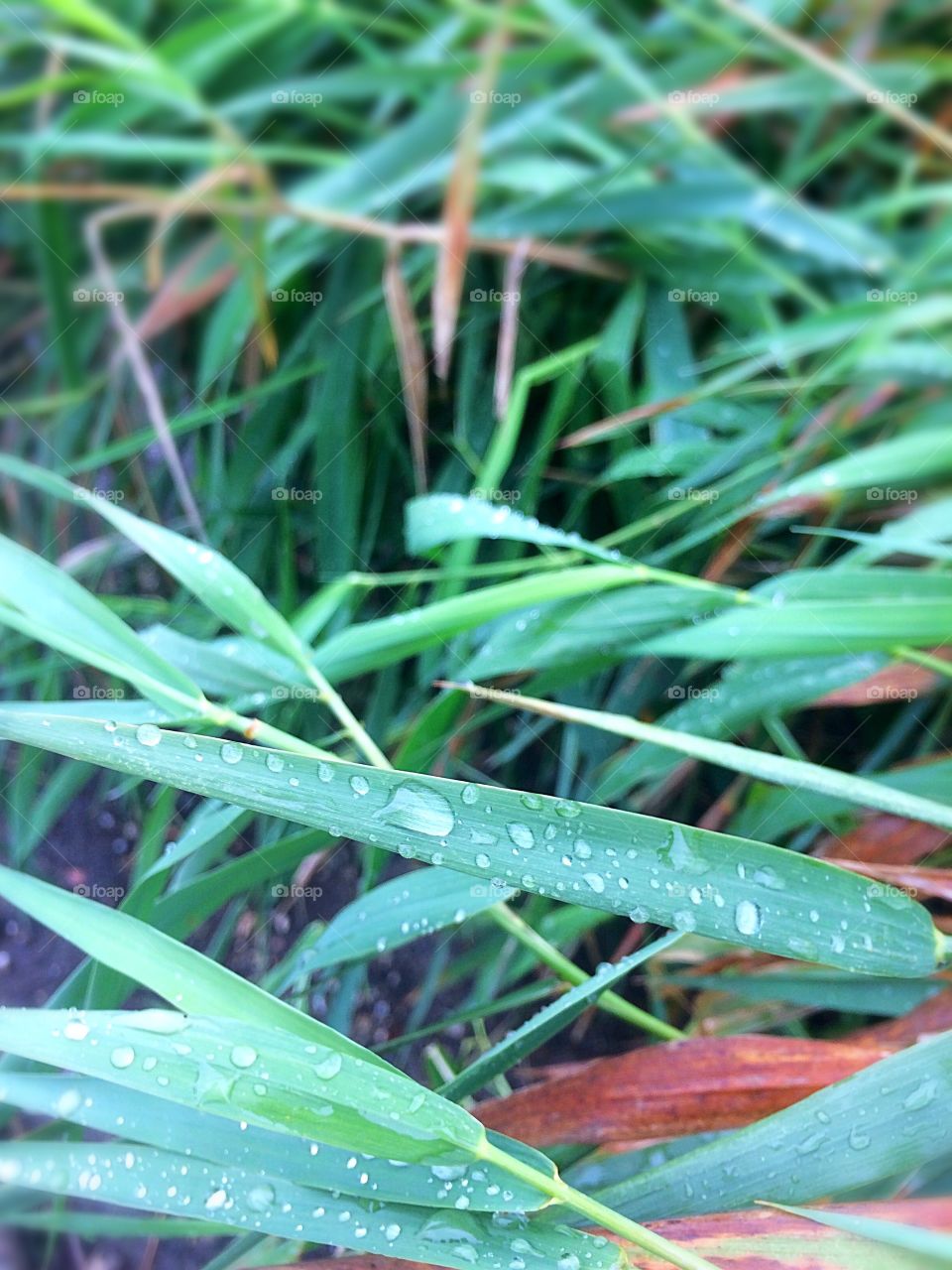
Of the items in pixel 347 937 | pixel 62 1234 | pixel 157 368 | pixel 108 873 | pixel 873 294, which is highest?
pixel 873 294

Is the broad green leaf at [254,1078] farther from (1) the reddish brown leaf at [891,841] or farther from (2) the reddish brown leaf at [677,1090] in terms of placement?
(1) the reddish brown leaf at [891,841]

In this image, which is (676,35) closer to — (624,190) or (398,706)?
(624,190)

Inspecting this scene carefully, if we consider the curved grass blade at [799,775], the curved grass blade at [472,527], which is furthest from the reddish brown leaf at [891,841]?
the curved grass blade at [472,527]

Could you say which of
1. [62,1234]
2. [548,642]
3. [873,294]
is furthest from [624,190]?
[62,1234]

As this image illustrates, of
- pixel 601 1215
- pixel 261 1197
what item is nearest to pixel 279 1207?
pixel 261 1197

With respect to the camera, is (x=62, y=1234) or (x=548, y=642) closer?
(x=548, y=642)

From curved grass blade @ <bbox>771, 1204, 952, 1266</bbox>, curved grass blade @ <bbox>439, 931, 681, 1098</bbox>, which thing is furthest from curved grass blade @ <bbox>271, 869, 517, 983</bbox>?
curved grass blade @ <bbox>771, 1204, 952, 1266</bbox>

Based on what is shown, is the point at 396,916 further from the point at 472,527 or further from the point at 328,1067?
the point at 472,527
